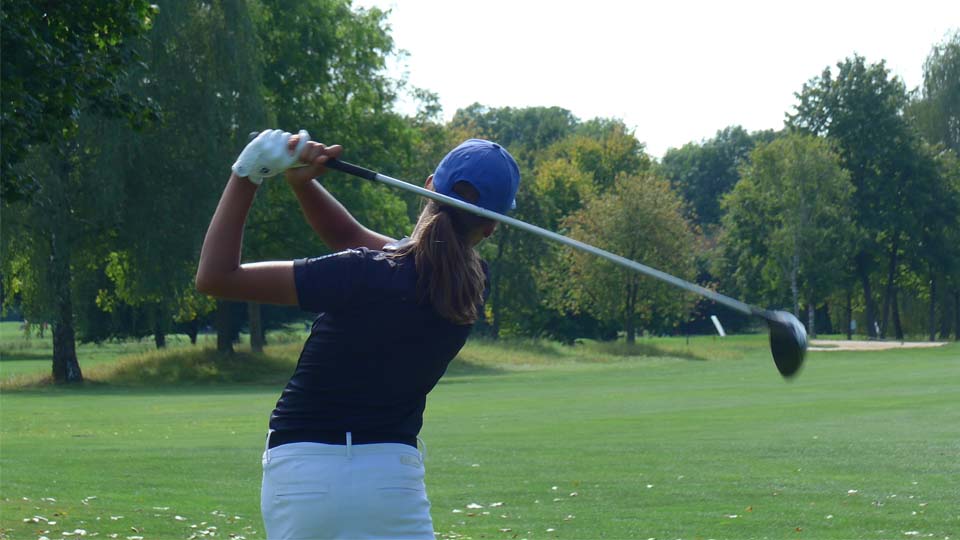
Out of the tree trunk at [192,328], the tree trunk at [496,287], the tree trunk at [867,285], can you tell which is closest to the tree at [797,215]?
the tree trunk at [867,285]

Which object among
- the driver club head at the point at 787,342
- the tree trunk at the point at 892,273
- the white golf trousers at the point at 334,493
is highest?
the tree trunk at the point at 892,273

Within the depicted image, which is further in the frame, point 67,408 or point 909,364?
point 909,364

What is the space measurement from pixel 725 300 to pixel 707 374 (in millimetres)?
38627

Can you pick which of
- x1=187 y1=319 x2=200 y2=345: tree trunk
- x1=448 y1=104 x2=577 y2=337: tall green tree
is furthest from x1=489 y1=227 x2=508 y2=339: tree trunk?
x1=187 y1=319 x2=200 y2=345: tree trunk

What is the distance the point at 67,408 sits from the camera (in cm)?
2880

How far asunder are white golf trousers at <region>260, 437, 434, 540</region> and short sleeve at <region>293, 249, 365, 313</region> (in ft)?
1.19

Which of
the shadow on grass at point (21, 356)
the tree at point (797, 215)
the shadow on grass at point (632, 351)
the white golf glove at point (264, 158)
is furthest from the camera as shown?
the tree at point (797, 215)

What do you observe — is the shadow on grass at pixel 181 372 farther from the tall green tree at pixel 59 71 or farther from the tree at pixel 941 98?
the tree at pixel 941 98

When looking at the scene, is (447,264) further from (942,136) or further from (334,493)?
(942,136)

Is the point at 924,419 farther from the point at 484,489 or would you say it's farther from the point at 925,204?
the point at 925,204

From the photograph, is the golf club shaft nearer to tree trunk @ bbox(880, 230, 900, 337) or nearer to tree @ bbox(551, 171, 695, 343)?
tree @ bbox(551, 171, 695, 343)

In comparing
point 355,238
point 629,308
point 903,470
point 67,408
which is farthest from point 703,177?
point 355,238

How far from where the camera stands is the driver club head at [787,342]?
4133mm

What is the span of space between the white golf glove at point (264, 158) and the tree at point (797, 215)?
73830mm
